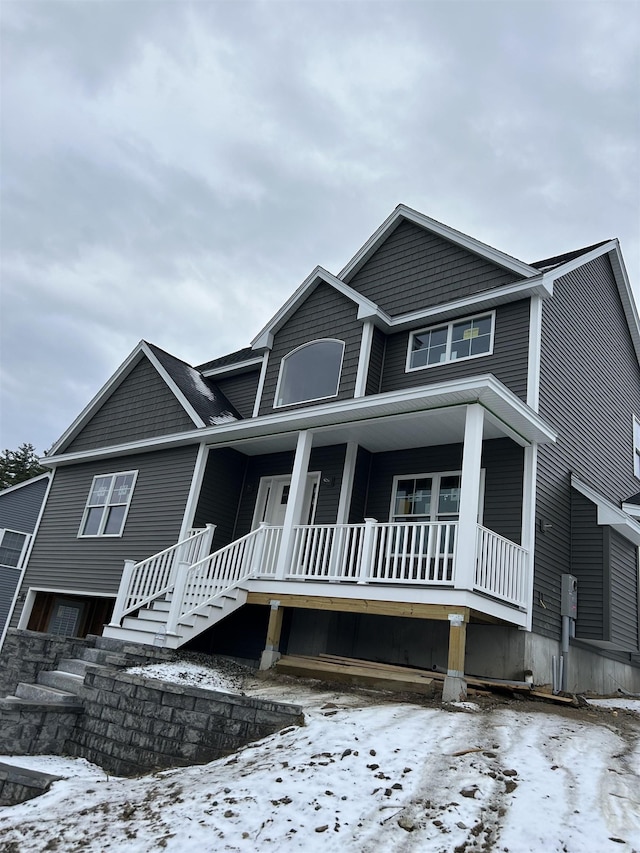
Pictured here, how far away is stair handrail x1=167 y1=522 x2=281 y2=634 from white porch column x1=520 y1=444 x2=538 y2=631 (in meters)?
3.97

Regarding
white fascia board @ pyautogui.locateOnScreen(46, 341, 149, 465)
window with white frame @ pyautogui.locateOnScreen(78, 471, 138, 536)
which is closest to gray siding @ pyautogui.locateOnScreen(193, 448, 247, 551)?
window with white frame @ pyautogui.locateOnScreen(78, 471, 138, 536)

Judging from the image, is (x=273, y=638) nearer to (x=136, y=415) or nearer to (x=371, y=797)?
Answer: (x=371, y=797)

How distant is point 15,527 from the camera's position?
2100 cm

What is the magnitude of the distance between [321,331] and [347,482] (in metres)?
3.56

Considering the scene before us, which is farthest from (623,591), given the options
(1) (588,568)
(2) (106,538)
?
(2) (106,538)

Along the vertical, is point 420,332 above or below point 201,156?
below

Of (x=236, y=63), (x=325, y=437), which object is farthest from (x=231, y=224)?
(x=325, y=437)

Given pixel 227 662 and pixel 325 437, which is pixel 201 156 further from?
pixel 227 662

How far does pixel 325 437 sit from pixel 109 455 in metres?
5.96

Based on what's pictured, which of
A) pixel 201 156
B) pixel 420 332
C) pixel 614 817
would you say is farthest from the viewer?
pixel 201 156

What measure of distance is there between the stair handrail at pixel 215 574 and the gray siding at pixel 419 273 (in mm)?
5583

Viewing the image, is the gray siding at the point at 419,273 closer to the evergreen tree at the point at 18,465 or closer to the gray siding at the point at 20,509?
the gray siding at the point at 20,509

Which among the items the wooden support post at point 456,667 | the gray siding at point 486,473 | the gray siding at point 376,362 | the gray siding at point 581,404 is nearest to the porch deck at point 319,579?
the wooden support post at point 456,667

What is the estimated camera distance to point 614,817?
152 inches
